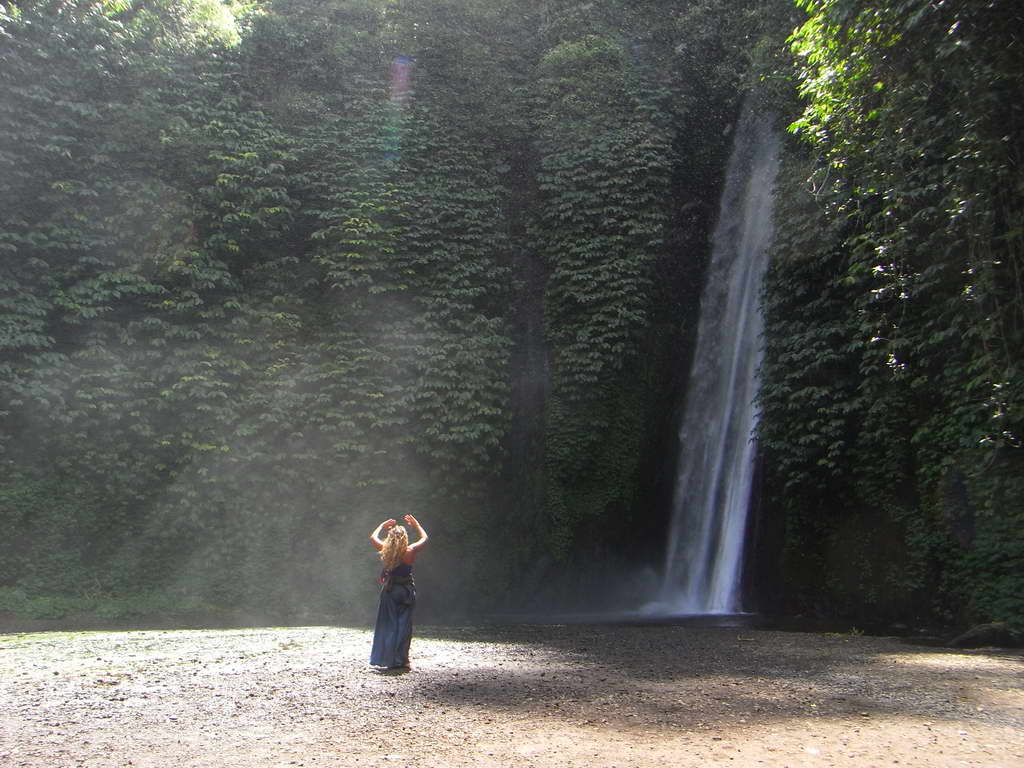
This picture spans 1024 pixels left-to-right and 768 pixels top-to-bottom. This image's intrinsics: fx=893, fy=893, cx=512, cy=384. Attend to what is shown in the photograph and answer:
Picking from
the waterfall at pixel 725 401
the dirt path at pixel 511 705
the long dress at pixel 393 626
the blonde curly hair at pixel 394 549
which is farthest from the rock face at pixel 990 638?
the blonde curly hair at pixel 394 549

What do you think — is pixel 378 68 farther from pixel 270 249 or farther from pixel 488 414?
pixel 488 414

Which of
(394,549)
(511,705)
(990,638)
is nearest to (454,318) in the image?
(394,549)

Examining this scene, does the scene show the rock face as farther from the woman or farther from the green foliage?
the woman

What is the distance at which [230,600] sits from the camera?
1380cm

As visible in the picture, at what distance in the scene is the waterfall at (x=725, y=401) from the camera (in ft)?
50.5

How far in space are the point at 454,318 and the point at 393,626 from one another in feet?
28.1

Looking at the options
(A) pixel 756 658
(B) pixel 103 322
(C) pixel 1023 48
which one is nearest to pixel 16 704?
(A) pixel 756 658

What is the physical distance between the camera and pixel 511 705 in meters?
6.50

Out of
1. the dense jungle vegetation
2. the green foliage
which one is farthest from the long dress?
the green foliage

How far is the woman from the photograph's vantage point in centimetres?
818

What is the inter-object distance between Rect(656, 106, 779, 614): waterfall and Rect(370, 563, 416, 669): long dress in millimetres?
7875

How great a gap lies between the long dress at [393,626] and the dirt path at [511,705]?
0.21 metres

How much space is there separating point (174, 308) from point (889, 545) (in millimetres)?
12019

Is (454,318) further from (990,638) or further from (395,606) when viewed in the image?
(990,638)
